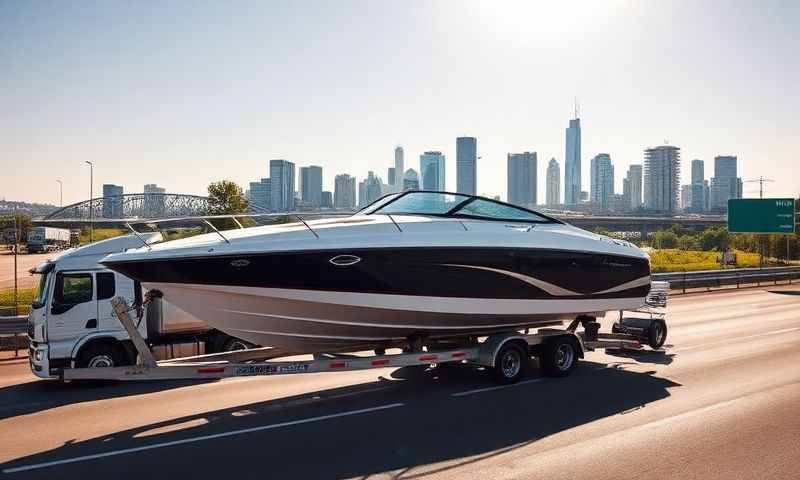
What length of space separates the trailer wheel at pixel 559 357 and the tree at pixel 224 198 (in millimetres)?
34351

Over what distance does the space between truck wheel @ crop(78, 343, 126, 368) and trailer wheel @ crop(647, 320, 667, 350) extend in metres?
9.91

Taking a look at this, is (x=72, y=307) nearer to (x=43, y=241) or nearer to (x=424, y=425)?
(x=424, y=425)

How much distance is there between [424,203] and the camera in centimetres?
1170

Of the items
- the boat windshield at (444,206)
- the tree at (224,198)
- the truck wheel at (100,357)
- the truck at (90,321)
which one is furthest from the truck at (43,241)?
the boat windshield at (444,206)

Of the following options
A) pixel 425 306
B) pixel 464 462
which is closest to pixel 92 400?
pixel 425 306

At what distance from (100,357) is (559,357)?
7547 mm

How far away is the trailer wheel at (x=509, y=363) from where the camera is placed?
10906mm

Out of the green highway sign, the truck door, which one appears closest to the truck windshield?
the truck door

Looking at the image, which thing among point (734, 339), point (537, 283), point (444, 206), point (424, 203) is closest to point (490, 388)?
point (537, 283)

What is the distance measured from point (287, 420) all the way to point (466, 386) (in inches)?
129

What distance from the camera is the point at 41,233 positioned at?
77750 mm

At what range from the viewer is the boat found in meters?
8.99

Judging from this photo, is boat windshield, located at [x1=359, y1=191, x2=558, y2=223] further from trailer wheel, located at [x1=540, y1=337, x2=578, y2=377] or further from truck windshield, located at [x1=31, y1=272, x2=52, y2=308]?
truck windshield, located at [x1=31, y1=272, x2=52, y2=308]

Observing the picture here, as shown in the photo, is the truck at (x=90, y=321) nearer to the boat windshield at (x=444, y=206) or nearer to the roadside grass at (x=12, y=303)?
the boat windshield at (x=444, y=206)
